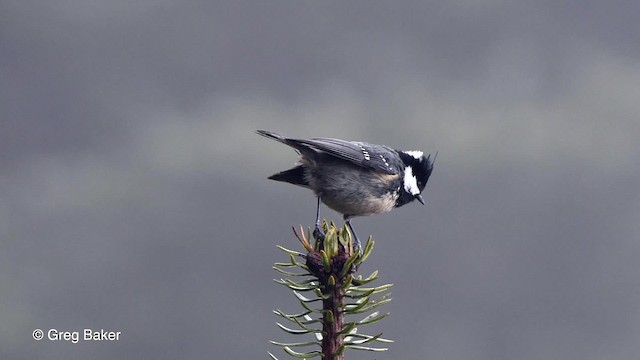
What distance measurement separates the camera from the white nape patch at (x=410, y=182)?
6879mm

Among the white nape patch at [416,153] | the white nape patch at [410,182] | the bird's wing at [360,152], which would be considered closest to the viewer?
the bird's wing at [360,152]

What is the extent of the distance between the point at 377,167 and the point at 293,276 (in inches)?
107

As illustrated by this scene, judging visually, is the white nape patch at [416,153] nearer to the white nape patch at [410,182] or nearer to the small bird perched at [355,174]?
the small bird perched at [355,174]

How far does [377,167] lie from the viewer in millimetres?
6852

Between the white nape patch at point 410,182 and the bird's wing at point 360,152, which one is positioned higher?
the bird's wing at point 360,152

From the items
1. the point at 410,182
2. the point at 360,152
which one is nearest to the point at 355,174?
the point at 360,152

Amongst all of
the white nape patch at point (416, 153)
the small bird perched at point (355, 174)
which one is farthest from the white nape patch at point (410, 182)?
the white nape patch at point (416, 153)

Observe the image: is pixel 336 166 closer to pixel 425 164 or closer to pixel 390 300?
pixel 425 164

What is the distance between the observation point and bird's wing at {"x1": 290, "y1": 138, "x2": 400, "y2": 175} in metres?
6.63

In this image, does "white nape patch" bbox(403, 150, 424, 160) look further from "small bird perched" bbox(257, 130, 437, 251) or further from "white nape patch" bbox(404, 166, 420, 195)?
"white nape patch" bbox(404, 166, 420, 195)

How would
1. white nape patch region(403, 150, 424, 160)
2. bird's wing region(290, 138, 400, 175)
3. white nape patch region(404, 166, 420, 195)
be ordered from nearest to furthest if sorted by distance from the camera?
1. bird's wing region(290, 138, 400, 175)
2. white nape patch region(403, 150, 424, 160)
3. white nape patch region(404, 166, 420, 195)

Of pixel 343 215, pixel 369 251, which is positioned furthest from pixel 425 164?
pixel 369 251

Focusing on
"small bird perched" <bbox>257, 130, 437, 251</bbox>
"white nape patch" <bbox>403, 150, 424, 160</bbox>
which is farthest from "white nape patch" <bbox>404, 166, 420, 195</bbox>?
"white nape patch" <bbox>403, 150, 424, 160</bbox>

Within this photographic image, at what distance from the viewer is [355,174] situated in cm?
681
